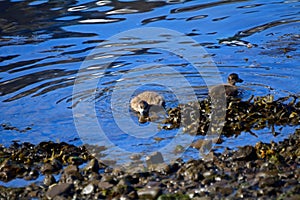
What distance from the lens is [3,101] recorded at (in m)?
9.68

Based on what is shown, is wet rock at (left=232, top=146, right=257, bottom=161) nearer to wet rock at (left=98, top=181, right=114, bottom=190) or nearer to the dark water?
the dark water

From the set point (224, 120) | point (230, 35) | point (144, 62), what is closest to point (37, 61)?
point (144, 62)

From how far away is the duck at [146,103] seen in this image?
29.0 ft

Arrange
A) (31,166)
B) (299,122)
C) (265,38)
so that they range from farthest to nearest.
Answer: (265,38) → (299,122) → (31,166)

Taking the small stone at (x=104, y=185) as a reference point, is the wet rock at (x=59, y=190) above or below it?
above

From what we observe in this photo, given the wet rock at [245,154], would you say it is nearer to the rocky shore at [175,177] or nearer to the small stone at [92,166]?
the rocky shore at [175,177]

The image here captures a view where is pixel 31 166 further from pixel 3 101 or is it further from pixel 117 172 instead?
pixel 3 101

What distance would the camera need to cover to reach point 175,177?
6.61 metres

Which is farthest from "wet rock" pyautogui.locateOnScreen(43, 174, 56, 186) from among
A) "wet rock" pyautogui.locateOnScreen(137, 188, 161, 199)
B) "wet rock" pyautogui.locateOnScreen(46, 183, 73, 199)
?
"wet rock" pyautogui.locateOnScreen(137, 188, 161, 199)

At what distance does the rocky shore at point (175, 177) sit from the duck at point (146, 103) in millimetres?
1517

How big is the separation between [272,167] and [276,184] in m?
0.43

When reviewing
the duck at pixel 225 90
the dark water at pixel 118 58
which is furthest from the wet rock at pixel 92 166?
the duck at pixel 225 90

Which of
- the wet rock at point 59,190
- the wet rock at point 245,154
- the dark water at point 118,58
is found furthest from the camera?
the dark water at point 118,58

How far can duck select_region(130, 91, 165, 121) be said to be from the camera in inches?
348
